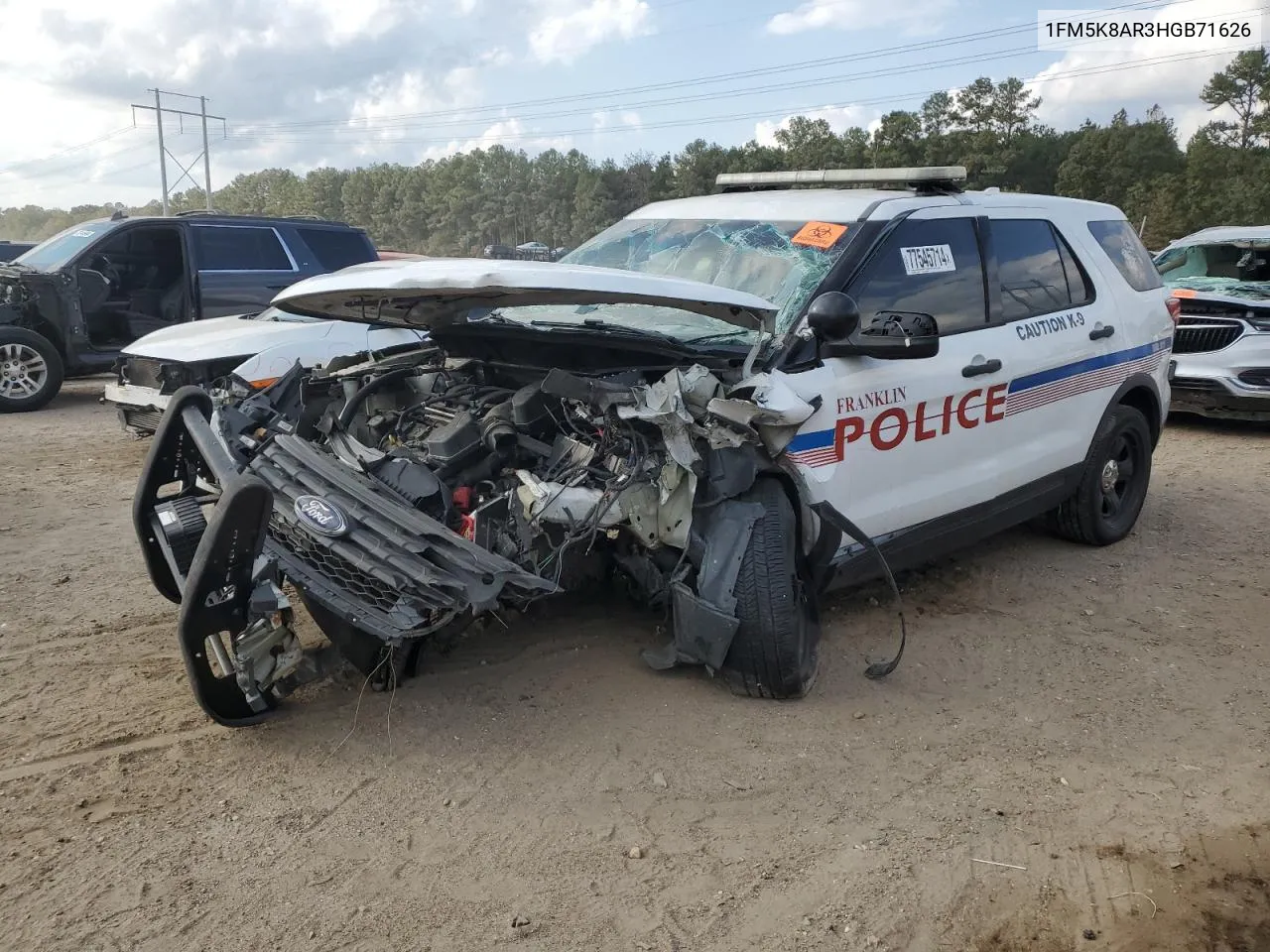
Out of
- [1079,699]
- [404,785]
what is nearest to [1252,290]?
[1079,699]

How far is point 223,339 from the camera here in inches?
290

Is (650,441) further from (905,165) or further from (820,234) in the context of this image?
A: (905,165)

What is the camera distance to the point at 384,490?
343cm

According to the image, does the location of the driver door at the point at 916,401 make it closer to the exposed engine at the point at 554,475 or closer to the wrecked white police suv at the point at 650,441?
the wrecked white police suv at the point at 650,441

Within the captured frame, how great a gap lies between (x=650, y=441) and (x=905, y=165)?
35.4 meters

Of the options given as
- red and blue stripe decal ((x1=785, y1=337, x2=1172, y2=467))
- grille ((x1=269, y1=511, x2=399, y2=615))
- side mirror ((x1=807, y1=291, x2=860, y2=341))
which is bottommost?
grille ((x1=269, y1=511, x2=399, y2=615))

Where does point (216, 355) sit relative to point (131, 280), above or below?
below

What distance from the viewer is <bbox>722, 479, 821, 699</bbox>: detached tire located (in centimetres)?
351

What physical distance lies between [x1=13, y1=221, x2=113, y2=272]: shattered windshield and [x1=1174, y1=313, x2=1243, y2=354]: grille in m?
10.8

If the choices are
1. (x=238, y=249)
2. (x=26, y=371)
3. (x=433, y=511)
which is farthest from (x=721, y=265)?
(x=26, y=371)

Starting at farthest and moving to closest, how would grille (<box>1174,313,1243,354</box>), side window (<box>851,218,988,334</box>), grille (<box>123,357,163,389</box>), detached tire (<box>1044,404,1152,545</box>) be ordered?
grille (<box>1174,313,1243,354</box>) < grille (<box>123,357,163,389</box>) < detached tire (<box>1044,404,1152,545</box>) < side window (<box>851,218,988,334</box>)

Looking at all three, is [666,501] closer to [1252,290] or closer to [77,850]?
[77,850]

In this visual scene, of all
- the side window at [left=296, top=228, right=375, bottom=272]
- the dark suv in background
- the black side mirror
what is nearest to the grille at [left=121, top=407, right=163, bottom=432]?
the dark suv in background

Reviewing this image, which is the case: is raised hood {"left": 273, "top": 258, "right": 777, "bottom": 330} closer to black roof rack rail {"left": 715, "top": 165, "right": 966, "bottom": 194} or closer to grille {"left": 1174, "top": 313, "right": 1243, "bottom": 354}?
black roof rack rail {"left": 715, "top": 165, "right": 966, "bottom": 194}
